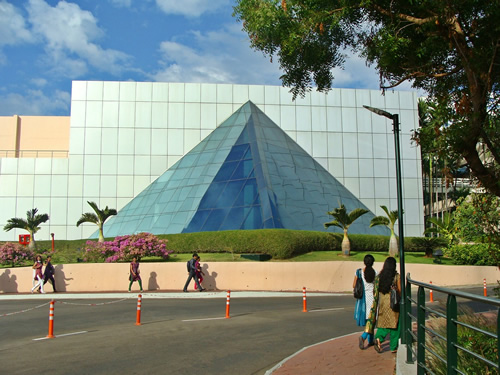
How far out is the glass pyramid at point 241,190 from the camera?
99.3 ft

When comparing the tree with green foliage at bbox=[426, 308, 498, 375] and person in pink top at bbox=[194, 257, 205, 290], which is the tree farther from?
person in pink top at bbox=[194, 257, 205, 290]

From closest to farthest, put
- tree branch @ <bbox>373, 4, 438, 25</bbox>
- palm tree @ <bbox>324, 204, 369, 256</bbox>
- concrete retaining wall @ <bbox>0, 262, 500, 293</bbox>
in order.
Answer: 1. tree branch @ <bbox>373, 4, 438, 25</bbox>
2. concrete retaining wall @ <bbox>0, 262, 500, 293</bbox>
3. palm tree @ <bbox>324, 204, 369, 256</bbox>

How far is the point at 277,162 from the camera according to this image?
34.7 metres

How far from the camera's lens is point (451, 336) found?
443cm

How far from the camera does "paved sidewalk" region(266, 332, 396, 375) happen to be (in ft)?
24.9

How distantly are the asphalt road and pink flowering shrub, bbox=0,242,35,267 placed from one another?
11.5 m

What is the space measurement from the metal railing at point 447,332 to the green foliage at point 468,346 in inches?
2.1

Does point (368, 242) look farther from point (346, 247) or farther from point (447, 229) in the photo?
point (447, 229)

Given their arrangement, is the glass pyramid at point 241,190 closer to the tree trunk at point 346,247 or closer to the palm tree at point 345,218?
the palm tree at point 345,218

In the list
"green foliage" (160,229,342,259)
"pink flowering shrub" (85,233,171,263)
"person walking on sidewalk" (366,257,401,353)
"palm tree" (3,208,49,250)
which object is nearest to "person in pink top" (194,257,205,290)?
"pink flowering shrub" (85,233,171,263)

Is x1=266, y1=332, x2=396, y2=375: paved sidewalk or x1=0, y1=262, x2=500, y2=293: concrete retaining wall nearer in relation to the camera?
x1=266, y1=332, x2=396, y2=375: paved sidewalk

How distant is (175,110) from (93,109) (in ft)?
21.2

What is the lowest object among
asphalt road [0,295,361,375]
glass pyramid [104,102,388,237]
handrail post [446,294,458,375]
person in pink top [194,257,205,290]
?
asphalt road [0,295,361,375]

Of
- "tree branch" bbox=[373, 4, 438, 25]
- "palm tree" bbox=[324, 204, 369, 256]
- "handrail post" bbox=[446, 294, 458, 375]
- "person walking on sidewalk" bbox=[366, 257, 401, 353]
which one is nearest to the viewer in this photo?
"handrail post" bbox=[446, 294, 458, 375]
